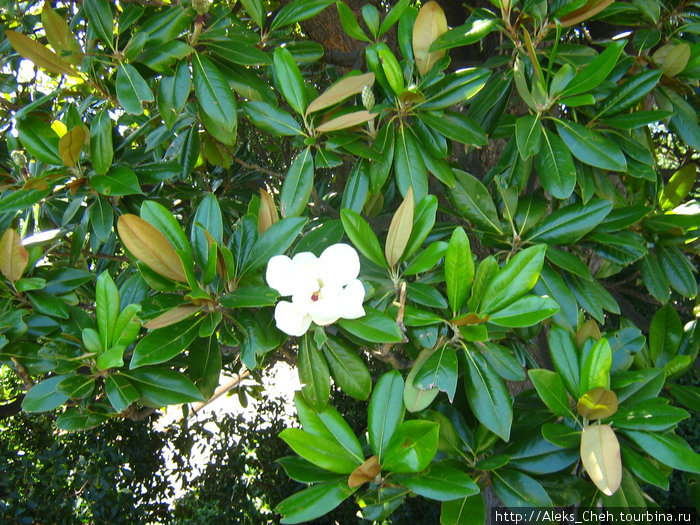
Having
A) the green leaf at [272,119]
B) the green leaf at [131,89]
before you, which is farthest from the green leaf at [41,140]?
the green leaf at [272,119]

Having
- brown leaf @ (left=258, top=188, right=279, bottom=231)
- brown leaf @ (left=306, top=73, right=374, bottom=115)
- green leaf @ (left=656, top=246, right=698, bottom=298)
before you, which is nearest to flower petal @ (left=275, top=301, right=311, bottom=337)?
brown leaf @ (left=258, top=188, right=279, bottom=231)

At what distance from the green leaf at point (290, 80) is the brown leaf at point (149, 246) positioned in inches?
17.6

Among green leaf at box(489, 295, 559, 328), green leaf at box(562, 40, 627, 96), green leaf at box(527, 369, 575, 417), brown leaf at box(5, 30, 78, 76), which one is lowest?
green leaf at box(527, 369, 575, 417)

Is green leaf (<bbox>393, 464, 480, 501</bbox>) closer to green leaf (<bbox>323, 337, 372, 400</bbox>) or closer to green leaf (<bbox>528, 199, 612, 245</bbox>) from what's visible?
green leaf (<bbox>323, 337, 372, 400</bbox>)

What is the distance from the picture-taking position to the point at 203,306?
3.25ft

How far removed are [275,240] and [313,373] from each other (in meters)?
0.28

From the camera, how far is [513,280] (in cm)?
102

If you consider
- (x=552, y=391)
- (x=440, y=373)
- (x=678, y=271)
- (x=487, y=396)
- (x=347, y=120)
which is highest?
(x=347, y=120)

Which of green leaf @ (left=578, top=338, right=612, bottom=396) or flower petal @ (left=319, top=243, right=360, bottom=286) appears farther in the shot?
green leaf @ (left=578, top=338, right=612, bottom=396)

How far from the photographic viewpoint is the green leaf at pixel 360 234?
1029 mm

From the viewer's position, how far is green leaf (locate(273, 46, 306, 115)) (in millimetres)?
1191

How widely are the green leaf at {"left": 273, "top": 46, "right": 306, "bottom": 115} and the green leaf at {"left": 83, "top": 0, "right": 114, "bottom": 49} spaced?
42 centimetres

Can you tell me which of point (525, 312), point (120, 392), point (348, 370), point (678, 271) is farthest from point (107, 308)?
point (678, 271)

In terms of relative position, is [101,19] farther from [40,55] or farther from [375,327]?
[375,327]
